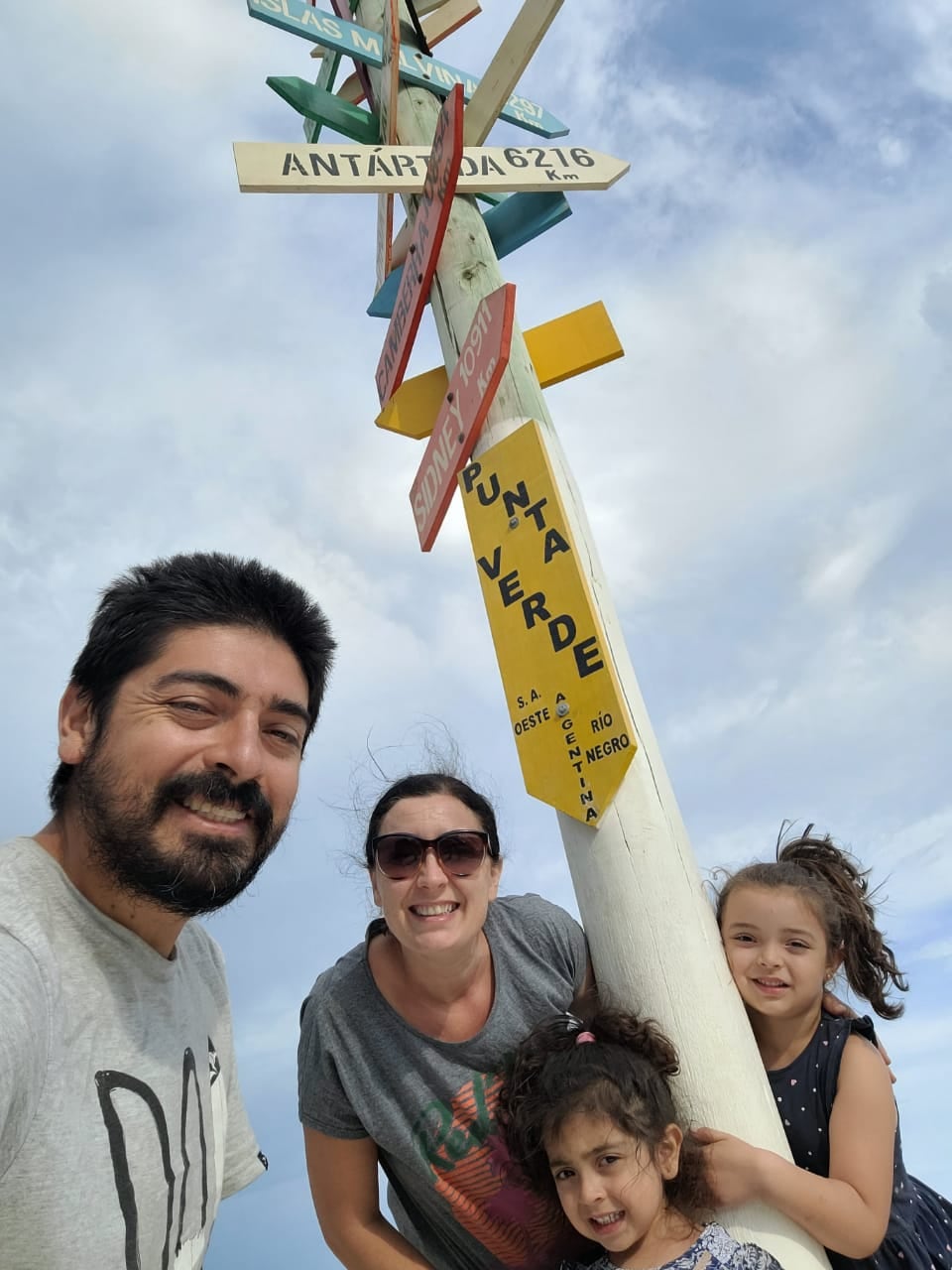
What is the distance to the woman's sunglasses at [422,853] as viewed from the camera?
Answer: 7.97 ft

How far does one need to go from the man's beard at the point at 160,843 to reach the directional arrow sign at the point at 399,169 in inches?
93.0

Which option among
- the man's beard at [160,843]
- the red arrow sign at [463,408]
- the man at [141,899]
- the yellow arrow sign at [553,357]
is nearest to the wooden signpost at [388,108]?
the yellow arrow sign at [553,357]

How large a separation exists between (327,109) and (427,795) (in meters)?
3.35

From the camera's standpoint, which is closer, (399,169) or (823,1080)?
(823,1080)

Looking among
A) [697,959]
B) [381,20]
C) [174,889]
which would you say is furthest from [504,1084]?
Result: [381,20]

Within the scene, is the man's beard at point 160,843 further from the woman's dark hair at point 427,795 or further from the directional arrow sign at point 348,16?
the directional arrow sign at point 348,16

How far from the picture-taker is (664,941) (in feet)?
7.95

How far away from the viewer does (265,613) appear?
2070 millimetres

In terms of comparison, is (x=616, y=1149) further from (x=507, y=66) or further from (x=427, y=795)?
(x=507, y=66)

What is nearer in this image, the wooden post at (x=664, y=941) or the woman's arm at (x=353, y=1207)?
the wooden post at (x=664, y=941)

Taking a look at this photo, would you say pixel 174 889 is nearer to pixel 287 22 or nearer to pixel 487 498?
pixel 487 498

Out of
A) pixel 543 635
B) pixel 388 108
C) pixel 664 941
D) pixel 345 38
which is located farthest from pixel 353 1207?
pixel 345 38

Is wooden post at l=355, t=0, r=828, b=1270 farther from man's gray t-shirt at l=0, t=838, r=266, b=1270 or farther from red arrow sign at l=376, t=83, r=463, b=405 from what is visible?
man's gray t-shirt at l=0, t=838, r=266, b=1270

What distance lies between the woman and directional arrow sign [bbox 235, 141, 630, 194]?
225cm
